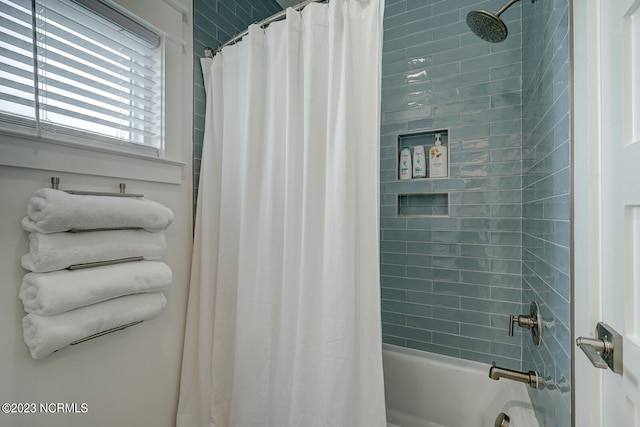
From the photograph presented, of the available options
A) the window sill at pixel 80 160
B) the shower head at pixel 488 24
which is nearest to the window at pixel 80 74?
the window sill at pixel 80 160

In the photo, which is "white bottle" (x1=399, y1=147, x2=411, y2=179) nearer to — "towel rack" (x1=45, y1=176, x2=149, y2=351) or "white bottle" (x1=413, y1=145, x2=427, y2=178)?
"white bottle" (x1=413, y1=145, x2=427, y2=178)

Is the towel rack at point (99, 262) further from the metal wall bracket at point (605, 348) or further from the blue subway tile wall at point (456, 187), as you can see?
the blue subway tile wall at point (456, 187)

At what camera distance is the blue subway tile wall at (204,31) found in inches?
56.4

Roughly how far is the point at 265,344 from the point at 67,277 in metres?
0.71

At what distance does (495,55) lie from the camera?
1.57 meters

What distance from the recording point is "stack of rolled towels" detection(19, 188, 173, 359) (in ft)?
2.71

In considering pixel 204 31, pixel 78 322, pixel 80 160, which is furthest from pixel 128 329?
pixel 204 31

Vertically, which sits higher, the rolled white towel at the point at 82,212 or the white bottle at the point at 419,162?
the white bottle at the point at 419,162

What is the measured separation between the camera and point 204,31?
4.84ft

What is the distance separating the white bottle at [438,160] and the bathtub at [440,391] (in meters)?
1.08

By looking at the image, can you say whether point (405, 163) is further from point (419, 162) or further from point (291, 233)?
point (291, 233)

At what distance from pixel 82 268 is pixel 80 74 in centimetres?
68

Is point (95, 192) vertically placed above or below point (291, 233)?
above

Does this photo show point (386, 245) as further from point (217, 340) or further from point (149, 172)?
point (149, 172)
